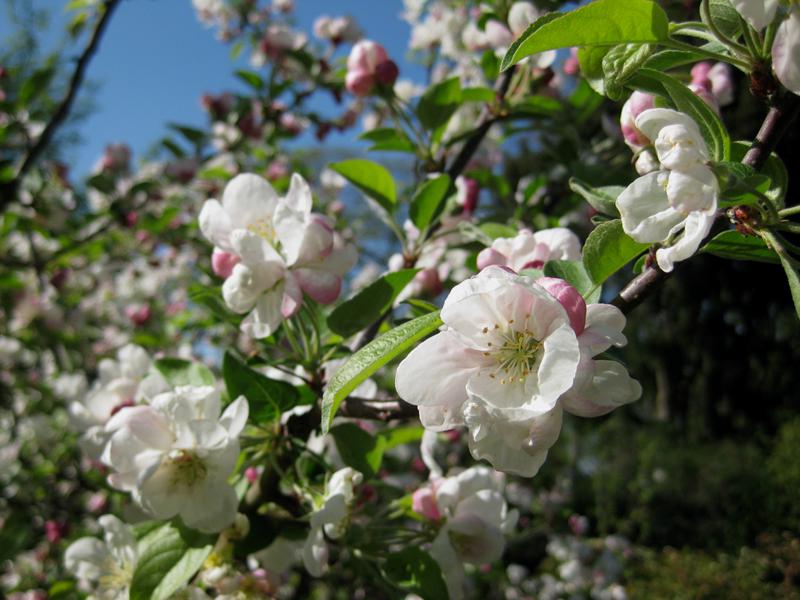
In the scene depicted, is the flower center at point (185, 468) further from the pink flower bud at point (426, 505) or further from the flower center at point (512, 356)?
the flower center at point (512, 356)

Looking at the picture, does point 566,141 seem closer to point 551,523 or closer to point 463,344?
point 463,344

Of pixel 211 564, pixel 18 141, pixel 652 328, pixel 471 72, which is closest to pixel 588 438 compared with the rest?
pixel 652 328

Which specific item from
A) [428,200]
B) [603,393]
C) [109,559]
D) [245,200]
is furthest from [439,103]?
[109,559]

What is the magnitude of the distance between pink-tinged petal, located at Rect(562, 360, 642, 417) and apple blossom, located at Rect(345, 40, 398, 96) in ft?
3.24

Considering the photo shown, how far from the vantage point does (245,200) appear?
92 cm

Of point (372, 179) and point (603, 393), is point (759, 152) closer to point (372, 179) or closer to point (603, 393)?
point (603, 393)

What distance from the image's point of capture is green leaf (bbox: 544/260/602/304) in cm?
63

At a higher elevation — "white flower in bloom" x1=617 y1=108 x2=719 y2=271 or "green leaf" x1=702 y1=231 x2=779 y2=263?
"white flower in bloom" x1=617 y1=108 x2=719 y2=271

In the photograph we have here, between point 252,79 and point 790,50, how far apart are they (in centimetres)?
195

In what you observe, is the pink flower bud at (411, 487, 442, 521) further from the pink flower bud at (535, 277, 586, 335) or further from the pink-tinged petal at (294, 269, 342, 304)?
the pink flower bud at (535, 277, 586, 335)

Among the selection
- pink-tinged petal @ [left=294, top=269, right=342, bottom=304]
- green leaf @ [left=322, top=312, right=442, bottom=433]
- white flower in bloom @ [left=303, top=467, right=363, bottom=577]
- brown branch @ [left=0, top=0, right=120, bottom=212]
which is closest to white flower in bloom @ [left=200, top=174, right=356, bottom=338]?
pink-tinged petal @ [left=294, top=269, right=342, bottom=304]

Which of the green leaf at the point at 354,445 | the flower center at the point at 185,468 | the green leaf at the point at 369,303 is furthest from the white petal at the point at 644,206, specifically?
the flower center at the point at 185,468

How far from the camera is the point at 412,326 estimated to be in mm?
535

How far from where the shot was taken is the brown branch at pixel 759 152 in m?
0.58
